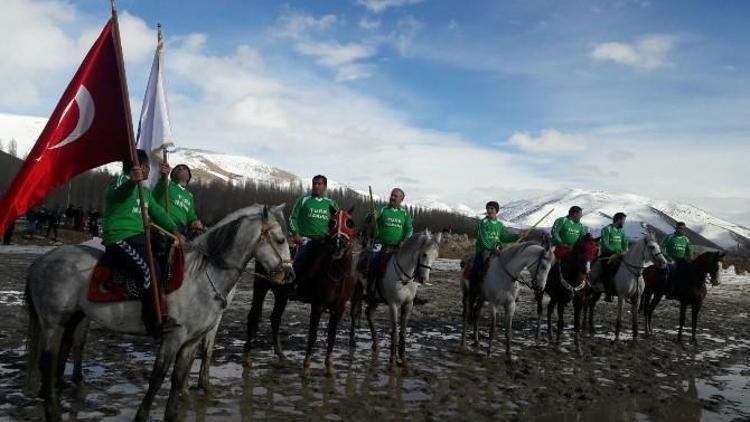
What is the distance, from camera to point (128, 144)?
656 cm

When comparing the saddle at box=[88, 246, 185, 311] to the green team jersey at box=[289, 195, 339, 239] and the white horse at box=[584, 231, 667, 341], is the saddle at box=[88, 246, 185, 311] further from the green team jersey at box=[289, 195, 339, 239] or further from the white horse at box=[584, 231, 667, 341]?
the white horse at box=[584, 231, 667, 341]

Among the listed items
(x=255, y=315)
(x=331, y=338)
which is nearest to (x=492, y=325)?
(x=331, y=338)

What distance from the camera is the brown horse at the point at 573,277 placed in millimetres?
13227

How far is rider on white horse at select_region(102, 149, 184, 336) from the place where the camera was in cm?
644

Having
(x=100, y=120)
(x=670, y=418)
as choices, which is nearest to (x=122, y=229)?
(x=100, y=120)

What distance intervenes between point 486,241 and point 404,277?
123 inches

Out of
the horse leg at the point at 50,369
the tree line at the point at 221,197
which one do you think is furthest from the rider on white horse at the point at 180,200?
the tree line at the point at 221,197

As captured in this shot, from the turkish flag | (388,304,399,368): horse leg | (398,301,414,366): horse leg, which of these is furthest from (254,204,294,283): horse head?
(398,301,414,366): horse leg

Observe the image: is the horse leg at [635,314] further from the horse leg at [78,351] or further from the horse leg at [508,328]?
the horse leg at [78,351]

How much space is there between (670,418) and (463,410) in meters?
3.04

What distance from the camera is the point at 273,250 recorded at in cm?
714

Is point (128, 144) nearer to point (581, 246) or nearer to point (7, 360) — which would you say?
point (7, 360)

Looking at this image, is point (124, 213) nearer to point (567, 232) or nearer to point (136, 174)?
point (136, 174)

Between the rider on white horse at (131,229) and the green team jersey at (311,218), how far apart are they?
147 inches
